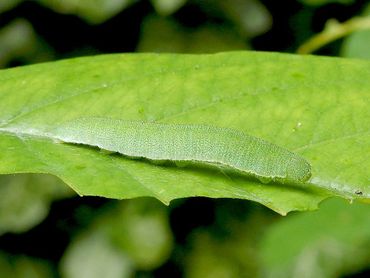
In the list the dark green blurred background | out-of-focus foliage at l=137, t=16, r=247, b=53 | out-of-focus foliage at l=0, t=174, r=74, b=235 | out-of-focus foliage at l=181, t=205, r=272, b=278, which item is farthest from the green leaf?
out-of-focus foliage at l=181, t=205, r=272, b=278

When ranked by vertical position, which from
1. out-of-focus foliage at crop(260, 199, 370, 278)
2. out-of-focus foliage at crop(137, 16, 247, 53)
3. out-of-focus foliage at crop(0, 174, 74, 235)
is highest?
out-of-focus foliage at crop(137, 16, 247, 53)

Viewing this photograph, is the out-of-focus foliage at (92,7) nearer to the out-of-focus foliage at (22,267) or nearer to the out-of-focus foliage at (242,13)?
the out-of-focus foliage at (242,13)

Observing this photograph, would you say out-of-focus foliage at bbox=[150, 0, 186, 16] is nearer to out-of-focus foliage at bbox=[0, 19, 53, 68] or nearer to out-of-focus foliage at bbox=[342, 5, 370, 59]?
out-of-focus foliage at bbox=[0, 19, 53, 68]

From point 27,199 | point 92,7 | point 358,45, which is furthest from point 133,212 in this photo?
point 358,45

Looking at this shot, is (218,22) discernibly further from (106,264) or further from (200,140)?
(200,140)

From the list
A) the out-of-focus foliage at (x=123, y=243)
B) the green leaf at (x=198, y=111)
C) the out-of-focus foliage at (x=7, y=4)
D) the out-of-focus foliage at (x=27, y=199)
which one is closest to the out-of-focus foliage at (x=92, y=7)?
the out-of-focus foliage at (x=7, y=4)

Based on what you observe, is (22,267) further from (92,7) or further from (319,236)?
(319,236)

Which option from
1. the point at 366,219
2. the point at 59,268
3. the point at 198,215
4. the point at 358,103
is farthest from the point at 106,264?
the point at 358,103
